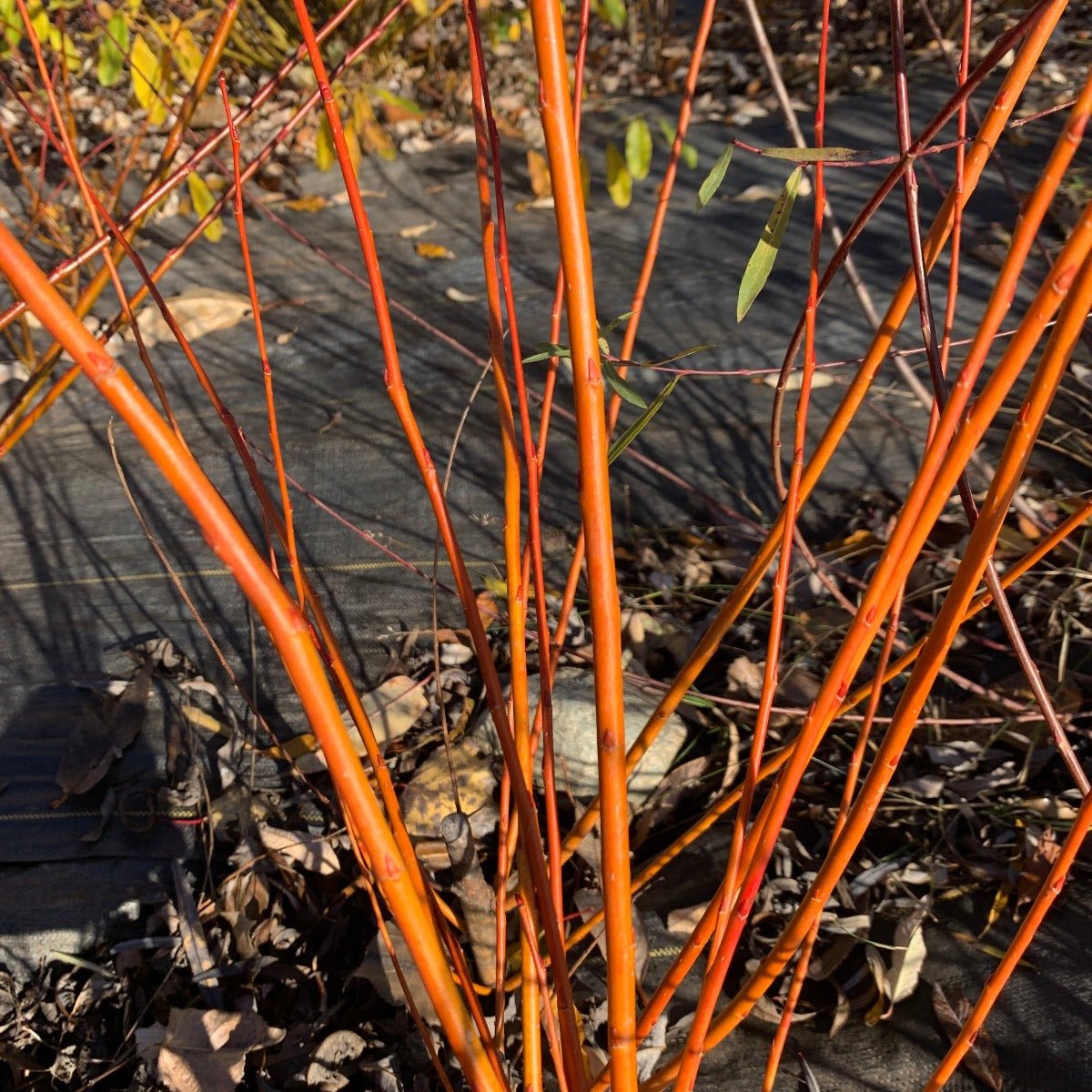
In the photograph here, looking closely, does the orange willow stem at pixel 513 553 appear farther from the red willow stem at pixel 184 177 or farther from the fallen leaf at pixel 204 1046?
the fallen leaf at pixel 204 1046

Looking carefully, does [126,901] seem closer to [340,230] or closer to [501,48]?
[340,230]

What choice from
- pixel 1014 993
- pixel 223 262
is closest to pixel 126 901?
pixel 1014 993

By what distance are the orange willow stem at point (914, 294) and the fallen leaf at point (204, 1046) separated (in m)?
0.42

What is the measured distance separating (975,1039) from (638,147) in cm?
179

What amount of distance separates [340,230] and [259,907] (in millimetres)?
2013

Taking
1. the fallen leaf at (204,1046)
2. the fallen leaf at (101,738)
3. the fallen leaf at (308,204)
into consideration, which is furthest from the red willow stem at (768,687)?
the fallen leaf at (308,204)

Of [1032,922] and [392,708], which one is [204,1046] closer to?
[392,708]

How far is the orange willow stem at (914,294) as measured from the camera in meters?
0.37

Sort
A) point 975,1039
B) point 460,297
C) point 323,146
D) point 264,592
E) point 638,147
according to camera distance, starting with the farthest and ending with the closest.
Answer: point 323,146 < point 460,297 < point 638,147 < point 975,1039 < point 264,592

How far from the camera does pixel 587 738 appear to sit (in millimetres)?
1229

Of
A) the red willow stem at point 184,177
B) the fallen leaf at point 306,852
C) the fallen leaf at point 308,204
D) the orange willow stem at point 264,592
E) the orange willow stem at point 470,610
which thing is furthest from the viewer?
the fallen leaf at point 308,204

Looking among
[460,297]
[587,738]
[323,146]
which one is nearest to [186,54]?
[323,146]

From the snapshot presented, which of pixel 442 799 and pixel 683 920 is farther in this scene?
pixel 442 799

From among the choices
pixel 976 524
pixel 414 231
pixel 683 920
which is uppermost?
pixel 976 524
